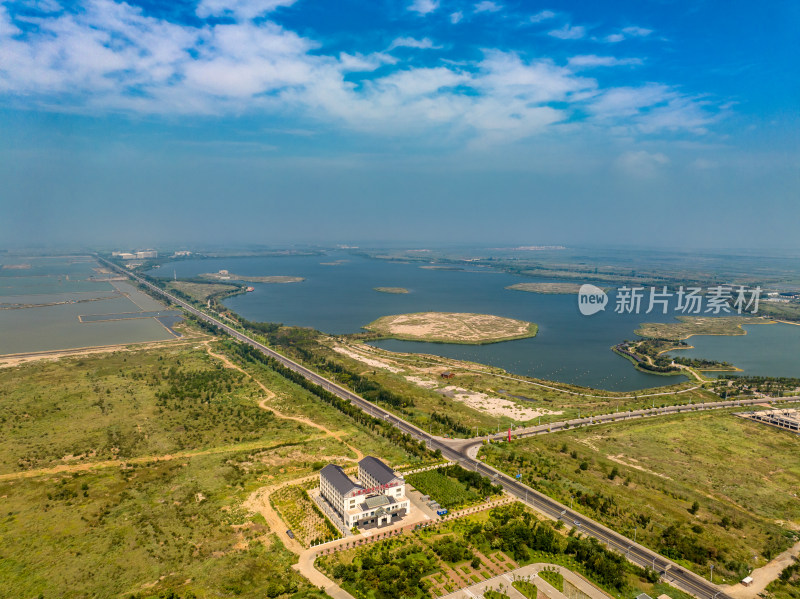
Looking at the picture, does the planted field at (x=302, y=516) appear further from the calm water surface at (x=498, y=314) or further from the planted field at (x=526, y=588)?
the calm water surface at (x=498, y=314)

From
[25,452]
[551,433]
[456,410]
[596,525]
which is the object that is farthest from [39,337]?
[596,525]

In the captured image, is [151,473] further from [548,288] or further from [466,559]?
[548,288]

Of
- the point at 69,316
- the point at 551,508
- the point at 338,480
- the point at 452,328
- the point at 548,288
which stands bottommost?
the point at 69,316

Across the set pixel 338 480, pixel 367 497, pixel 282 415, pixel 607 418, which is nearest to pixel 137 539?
pixel 338 480

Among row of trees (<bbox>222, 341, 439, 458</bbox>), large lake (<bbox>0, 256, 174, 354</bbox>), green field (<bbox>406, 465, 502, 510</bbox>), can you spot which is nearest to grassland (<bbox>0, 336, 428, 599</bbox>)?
row of trees (<bbox>222, 341, 439, 458</bbox>)

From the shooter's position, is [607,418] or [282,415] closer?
[282,415]

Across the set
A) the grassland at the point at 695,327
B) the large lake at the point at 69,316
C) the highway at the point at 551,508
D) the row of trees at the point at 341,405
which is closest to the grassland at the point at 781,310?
the grassland at the point at 695,327

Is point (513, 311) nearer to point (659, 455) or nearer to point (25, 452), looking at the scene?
point (659, 455)
